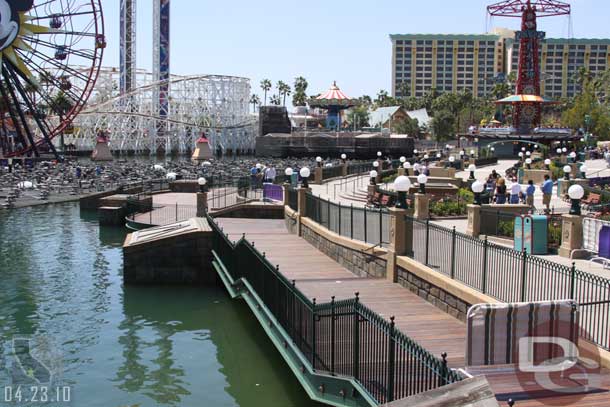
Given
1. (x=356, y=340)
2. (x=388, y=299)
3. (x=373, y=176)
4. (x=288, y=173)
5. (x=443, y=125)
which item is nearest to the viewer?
(x=356, y=340)

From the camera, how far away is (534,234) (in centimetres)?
1931

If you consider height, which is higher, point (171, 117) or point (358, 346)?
point (171, 117)

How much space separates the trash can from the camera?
19.3 metres

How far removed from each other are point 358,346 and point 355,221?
10.0 metres

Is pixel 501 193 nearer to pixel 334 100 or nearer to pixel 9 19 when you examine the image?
pixel 9 19

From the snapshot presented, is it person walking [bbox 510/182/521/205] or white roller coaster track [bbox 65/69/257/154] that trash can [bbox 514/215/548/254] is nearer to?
person walking [bbox 510/182/521/205]

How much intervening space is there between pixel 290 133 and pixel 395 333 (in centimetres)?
13138

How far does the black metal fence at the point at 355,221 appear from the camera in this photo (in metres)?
19.5

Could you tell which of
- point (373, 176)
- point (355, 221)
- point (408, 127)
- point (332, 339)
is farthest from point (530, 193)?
point (408, 127)

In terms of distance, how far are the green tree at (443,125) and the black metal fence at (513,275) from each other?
415 feet

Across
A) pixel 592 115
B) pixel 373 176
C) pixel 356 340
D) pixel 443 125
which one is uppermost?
pixel 443 125

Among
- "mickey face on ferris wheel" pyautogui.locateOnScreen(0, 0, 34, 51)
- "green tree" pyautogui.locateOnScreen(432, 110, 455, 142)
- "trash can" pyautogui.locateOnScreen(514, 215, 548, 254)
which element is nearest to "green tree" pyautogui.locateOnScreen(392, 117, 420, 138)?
"green tree" pyautogui.locateOnScreen(432, 110, 455, 142)

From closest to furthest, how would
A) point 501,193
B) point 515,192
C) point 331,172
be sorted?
1. point 515,192
2. point 501,193
3. point 331,172

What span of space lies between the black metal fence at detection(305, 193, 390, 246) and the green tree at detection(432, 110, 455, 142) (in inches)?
4698
